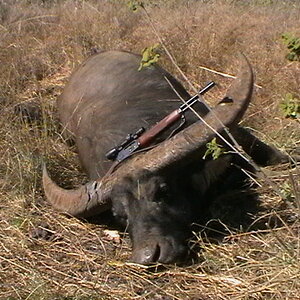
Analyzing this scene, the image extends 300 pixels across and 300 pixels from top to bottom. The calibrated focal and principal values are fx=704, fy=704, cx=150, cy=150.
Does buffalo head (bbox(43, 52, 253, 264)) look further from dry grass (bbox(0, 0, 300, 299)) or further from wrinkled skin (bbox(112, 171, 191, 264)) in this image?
dry grass (bbox(0, 0, 300, 299))

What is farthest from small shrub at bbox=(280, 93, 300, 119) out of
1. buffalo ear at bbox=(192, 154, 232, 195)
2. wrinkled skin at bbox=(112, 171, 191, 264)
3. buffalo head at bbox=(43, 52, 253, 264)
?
buffalo ear at bbox=(192, 154, 232, 195)

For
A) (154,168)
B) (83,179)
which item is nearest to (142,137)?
(154,168)

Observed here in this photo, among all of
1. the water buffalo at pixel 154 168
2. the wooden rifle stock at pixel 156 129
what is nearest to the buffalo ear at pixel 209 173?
the water buffalo at pixel 154 168

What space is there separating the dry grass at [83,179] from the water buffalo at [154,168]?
0.14 m

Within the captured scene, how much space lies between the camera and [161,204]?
3.81 m

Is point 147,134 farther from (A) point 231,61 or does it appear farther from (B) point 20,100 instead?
(A) point 231,61

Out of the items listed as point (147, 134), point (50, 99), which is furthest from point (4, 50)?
point (147, 134)

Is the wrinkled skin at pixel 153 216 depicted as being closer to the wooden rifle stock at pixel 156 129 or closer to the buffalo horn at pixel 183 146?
the buffalo horn at pixel 183 146

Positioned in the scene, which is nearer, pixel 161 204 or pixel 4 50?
pixel 161 204

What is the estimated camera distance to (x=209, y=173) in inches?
170

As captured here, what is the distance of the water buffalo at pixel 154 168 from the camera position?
12.2ft

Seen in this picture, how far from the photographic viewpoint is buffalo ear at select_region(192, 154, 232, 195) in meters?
4.19

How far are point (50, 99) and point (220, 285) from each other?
13.5ft

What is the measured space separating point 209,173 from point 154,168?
0.56 m
